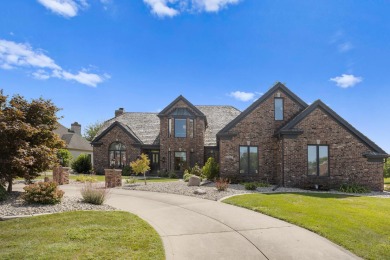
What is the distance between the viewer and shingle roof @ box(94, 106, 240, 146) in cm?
2869

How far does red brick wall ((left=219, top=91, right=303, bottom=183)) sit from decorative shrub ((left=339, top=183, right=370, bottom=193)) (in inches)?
163

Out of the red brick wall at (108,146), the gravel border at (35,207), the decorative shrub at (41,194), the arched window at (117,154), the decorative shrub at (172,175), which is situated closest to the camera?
the gravel border at (35,207)

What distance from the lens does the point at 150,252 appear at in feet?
18.5

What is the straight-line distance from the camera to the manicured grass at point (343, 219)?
6.45 m

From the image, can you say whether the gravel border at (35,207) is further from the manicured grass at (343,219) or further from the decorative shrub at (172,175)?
the decorative shrub at (172,175)

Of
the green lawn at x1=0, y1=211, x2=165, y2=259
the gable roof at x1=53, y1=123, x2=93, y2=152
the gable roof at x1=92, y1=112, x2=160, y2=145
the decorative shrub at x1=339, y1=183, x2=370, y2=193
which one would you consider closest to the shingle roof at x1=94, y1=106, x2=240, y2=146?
the gable roof at x1=92, y1=112, x2=160, y2=145

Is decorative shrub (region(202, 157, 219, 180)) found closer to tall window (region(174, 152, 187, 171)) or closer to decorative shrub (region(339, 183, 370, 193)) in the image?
tall window (region(174, 152, 187, 171))

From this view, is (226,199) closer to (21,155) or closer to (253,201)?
(253,201)

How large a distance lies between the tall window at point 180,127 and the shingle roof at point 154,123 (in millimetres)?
2566

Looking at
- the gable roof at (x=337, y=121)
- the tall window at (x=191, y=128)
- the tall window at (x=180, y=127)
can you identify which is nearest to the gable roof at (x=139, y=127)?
the tall window at (x=180, y=127)

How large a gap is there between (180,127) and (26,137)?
16.8 metres

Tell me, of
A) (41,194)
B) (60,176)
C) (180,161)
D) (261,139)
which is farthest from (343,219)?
(180,161)

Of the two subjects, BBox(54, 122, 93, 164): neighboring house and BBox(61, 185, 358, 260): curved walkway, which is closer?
BBox(61, 185, 358, 260): curved walkway

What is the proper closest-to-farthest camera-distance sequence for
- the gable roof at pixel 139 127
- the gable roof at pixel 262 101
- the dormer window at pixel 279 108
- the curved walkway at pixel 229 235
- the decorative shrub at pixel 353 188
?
1. the curved walkway at pixel 229 235
2. the decorative shrub at pixel 353 188
3. the gable roof at pixel 262 101
4. the dormer window at pixel 279 108
5. the gable roof at pixel 139 127
